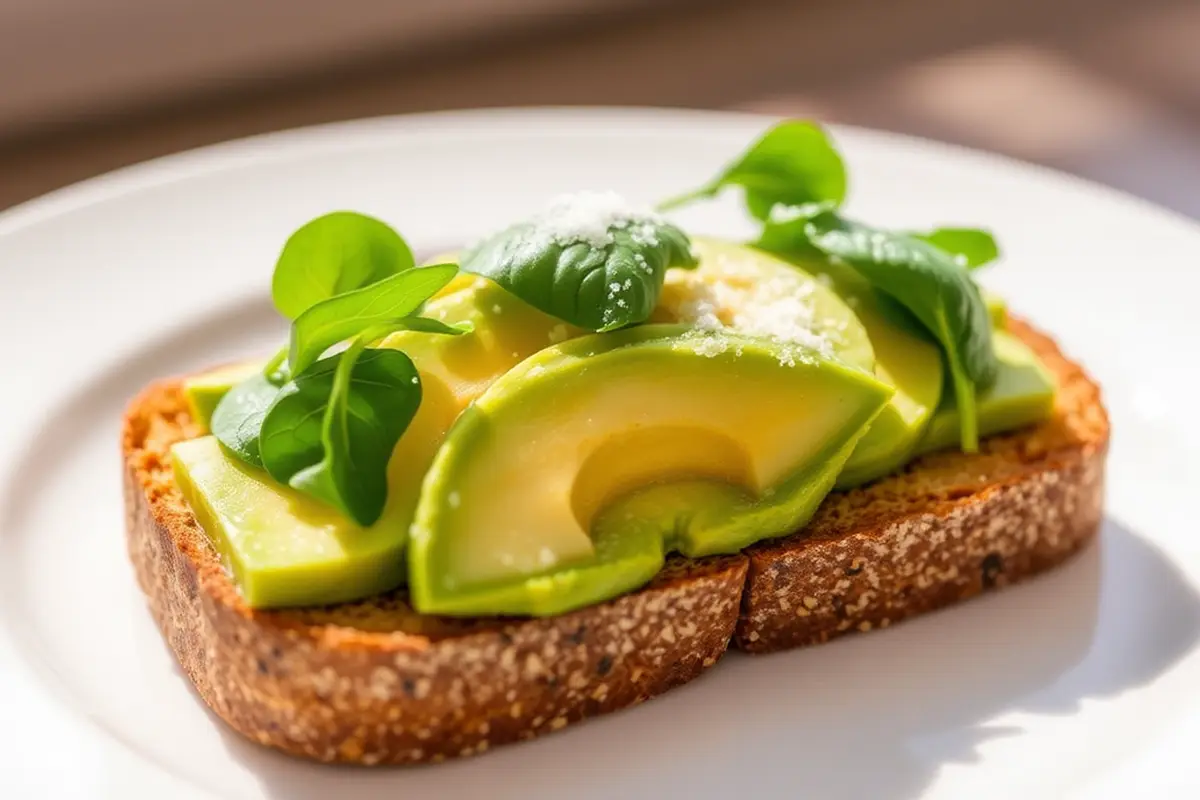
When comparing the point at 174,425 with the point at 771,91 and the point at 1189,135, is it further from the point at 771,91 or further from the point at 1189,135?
the point at 1189,135

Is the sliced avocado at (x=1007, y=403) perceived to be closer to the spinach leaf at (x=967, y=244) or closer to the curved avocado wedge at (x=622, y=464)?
the spinach leaf at (x=967, y=244)

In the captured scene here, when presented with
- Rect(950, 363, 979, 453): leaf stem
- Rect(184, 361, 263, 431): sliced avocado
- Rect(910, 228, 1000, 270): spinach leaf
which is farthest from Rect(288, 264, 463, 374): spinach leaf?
Rect(910, 228, 1000, 270): spinach leaf

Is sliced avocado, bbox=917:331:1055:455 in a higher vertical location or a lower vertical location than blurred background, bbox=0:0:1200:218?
lower

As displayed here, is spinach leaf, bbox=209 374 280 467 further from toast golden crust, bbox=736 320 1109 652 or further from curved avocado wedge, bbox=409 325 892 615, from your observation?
toast golden crust, bbox=736 320 1109 652

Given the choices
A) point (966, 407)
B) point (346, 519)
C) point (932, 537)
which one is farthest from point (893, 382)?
point (346, 519)

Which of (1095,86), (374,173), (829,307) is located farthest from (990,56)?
(829,307)

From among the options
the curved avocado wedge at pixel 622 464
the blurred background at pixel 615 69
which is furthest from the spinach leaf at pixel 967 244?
the blurred background at pixel 615 69
